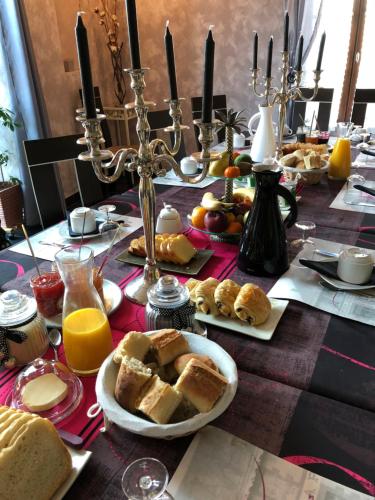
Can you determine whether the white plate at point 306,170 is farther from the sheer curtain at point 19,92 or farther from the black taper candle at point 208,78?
the sheer curtain at point 19,92

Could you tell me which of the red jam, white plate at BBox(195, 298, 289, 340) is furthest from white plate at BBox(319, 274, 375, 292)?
the red jam

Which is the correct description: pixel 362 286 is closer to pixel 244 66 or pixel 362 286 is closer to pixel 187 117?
pixel 244 66

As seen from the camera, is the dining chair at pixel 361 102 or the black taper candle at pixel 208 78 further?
the dining chair at pixel 361 102

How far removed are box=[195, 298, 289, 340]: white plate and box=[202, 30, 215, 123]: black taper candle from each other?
386mm

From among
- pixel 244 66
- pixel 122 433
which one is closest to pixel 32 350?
pixel 122 433

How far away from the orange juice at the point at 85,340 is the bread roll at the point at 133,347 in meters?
0.09

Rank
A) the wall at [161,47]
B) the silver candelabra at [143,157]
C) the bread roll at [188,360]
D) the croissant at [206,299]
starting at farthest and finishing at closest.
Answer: the wall at [161,47], the croissant at [206,299], the silver candelabra at [143,157], the bread roll at [188,360]

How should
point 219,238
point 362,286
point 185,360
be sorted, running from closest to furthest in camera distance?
point 185,360, point 362,286, point 219,238

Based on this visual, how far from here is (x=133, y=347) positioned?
617 mm

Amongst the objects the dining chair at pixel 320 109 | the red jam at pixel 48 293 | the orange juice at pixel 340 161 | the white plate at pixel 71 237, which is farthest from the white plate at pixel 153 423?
the dining chair at pixel 320 109

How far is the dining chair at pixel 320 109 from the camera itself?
104 inches

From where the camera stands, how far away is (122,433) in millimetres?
583

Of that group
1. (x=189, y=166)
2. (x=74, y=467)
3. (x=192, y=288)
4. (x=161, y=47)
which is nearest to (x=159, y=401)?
(x=74, y=467)

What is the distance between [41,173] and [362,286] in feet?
4.07
